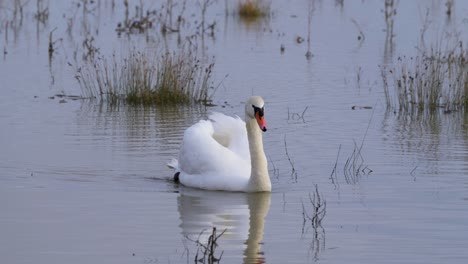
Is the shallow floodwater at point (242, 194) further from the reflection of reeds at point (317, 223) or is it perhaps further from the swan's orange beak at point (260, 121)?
the swan's orange beak at point (260, 121)

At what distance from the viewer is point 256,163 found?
11.3 m

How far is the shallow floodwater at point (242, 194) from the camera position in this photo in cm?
905

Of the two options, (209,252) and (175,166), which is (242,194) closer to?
(175,166)

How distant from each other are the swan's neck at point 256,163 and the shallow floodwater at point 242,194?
11 centimetres

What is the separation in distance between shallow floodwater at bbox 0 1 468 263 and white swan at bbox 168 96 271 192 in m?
0.15

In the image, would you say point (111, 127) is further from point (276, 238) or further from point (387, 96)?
point (276, 238)

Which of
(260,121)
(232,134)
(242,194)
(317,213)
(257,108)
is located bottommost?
(242,194)

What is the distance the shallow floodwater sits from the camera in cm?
905

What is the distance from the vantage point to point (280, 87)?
18406 mm

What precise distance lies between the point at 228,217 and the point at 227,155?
1.54m

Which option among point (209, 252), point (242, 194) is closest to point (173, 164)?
point (242, 194)

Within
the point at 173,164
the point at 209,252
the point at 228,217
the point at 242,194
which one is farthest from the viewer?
the point at 173,164

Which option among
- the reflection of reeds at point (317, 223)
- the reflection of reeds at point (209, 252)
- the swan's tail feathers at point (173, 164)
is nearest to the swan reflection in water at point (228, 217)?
the reflection of reeds at point (209, 252)

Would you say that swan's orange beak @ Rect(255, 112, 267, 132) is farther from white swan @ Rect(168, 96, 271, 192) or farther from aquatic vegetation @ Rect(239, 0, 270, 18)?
aquatic vegetation @ Rect(239, 0, 270, 18)
